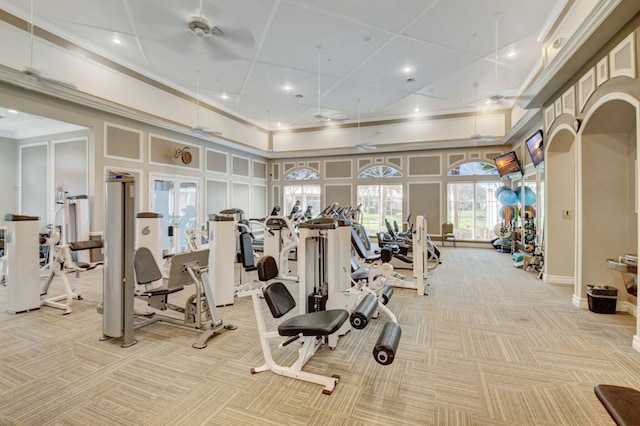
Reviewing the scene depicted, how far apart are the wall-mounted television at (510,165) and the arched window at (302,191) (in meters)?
6.30

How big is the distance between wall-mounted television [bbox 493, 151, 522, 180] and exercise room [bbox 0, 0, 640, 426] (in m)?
0.17

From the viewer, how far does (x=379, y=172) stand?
11.0 meters

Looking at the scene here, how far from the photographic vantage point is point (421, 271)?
4719mm

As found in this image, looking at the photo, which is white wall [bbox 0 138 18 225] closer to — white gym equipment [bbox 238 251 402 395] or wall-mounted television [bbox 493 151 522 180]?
white gym equipment [bbox 238 251 402 395]

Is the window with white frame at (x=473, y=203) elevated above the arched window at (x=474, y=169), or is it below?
below

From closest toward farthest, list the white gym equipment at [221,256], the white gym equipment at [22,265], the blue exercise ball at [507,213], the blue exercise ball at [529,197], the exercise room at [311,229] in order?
1. the exercise room at [311,229]
2. the white gym equipment at [22,265]
3. the white gym equipment at [221,256]
4. the blue exercise ball at [529,197]
5. the blue exercise ball at [507,213]

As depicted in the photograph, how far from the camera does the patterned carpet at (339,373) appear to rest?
6.48 feet

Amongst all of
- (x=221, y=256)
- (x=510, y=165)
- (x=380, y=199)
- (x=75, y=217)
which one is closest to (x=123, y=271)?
(x=221, y=256)

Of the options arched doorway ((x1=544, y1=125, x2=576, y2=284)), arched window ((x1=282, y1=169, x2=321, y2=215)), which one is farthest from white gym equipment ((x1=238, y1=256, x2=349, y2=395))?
arched window ((x1=282, y1=169, x2=321, y2=215))

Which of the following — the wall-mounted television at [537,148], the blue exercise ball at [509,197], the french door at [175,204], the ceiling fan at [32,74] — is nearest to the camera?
the ceiling fan at [32,74]

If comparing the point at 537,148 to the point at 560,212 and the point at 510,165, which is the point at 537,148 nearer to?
the point at 560,212

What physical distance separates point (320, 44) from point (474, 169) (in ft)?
23.2

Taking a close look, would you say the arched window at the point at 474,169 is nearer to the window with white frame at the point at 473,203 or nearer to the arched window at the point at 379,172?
the window with white frame at the point at 473,203

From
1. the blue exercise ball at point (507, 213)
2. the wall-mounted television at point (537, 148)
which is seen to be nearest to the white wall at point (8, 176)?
the wall-mounted television at point (537, 148)
